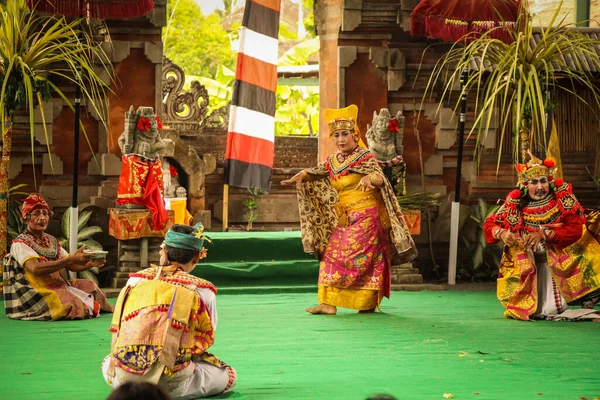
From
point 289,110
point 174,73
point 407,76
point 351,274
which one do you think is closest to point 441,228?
point 407,76

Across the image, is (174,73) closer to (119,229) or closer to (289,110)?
(119,229)

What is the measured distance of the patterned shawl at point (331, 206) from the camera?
7.03m

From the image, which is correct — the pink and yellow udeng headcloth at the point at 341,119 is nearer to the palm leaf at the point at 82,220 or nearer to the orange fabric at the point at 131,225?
the orange fabric at the point at 131,225

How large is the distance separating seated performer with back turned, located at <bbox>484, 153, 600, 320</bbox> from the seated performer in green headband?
320 cm

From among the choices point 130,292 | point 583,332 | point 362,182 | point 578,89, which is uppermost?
point 578,89

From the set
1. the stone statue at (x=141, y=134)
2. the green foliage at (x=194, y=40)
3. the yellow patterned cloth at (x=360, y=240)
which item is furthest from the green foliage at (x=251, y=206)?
the green foliage at (x=194, y=40)

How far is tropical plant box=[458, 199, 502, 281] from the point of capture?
934 centimetres

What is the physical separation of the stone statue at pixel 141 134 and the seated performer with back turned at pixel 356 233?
5.65 ft

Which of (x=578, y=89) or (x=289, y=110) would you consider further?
(x=289, y=110)

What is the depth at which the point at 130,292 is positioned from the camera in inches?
167

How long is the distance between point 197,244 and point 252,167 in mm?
6074

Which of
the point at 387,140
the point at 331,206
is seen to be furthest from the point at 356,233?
the point at 387,140

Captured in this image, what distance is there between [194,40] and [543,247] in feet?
51.4

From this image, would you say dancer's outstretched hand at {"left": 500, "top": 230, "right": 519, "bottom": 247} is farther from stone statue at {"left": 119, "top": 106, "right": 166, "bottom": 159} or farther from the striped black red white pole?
the striped black red white pole
